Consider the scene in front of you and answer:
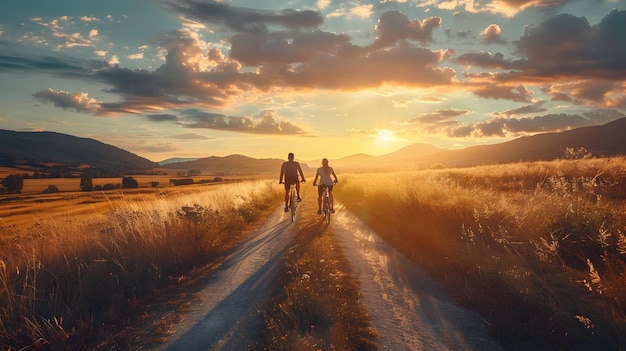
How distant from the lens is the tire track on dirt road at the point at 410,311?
562 cm

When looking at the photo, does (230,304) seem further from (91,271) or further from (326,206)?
(326,206)

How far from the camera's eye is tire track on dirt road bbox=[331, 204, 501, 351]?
18.5 feet

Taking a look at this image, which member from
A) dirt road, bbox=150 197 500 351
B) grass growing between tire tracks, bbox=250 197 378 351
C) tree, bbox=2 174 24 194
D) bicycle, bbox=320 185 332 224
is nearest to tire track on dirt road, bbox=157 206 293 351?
dirt road, bbox=150 197 500 351

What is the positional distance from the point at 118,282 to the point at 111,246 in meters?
1.76

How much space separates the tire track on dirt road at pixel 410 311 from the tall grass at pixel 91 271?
4365 millimetres

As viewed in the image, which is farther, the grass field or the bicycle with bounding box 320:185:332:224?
the bicycle with bounding box 320:185:332:224

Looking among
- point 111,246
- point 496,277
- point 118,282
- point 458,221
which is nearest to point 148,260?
point 111,246

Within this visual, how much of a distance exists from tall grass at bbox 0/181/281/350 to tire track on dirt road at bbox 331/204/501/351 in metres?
4.37

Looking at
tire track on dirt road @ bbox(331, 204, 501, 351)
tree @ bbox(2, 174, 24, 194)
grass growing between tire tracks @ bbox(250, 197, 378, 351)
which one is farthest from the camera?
tree @ bbox(2, 174, 24, 194)

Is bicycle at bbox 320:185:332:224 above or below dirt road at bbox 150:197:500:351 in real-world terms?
above

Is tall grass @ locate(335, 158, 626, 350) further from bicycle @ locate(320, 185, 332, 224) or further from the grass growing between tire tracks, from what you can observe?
bicycle @ locate(320, 185, 332, 224)

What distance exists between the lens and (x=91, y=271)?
8484 millimetres

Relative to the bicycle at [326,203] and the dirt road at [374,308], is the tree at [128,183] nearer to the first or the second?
the bicycle at [326,203]

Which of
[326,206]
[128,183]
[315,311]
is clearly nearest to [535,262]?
[315,311]
